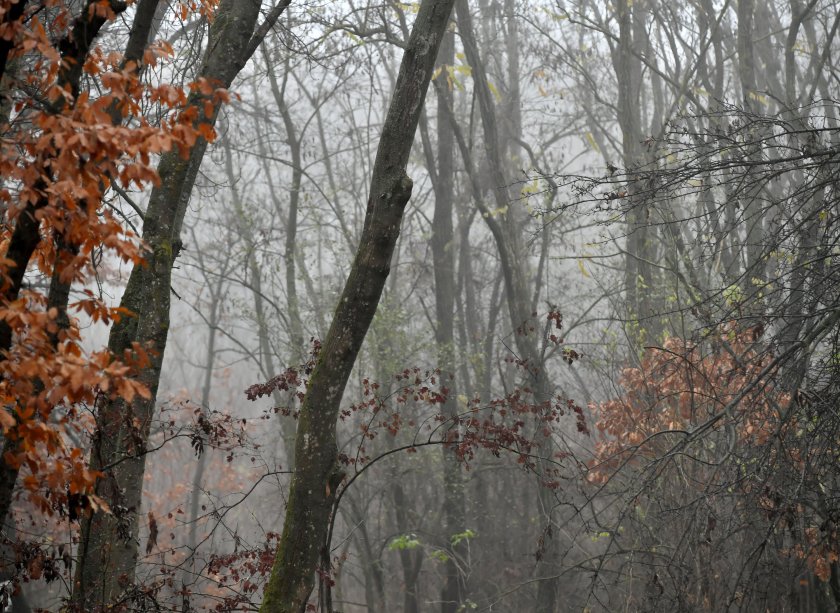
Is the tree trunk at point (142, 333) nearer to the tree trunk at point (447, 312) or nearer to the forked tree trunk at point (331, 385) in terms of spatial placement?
the forked tree trunk at point (331, 385)

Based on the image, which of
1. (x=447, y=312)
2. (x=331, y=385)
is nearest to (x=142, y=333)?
(x=331, y=385)

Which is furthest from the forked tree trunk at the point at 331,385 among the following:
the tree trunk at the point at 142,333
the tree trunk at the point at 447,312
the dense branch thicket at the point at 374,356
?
the tree trunk at the point at 447,312

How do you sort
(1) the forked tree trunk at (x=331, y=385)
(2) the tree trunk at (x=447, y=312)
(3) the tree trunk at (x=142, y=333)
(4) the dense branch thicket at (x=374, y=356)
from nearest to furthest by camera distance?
(4) the dense branch thicket at (x=374, y=356)
(1) the forked tree trunk at (x=331, y=385)
(3) the tree trunk at (x=142, y=333)
(2) the tree trunk at (x=447, y=312)

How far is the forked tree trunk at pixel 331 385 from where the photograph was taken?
484cm

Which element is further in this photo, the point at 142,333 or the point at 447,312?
the point at 447,312

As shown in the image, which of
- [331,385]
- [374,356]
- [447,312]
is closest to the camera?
[331,385]

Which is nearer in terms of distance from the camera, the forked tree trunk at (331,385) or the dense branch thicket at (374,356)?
the dense branch thicket at (374,356)

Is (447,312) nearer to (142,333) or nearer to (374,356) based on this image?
(374,356)

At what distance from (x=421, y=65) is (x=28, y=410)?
338 cm

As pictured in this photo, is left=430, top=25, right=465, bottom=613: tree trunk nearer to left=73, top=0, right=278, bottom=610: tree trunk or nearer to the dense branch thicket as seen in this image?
the dense branch thicket

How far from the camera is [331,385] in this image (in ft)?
16.4

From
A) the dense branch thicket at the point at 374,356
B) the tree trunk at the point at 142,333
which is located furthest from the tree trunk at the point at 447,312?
the tree trunk at the point at 142,333

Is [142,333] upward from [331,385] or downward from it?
upward

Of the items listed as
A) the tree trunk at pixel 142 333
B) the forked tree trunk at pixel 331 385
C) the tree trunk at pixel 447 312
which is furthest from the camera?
the tree trunk at pixel 447 312
